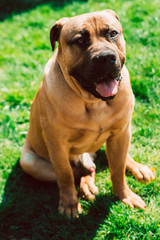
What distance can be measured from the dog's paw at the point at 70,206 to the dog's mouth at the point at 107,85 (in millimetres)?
1001

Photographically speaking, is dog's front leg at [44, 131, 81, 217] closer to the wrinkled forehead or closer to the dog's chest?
the dog's chest

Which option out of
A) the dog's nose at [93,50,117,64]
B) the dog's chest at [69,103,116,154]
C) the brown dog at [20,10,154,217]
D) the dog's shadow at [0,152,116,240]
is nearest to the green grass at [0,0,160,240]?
the dog's shadow at [0,152,116,240]

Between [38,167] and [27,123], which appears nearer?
[38,167]

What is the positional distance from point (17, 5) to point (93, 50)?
13.5 feet

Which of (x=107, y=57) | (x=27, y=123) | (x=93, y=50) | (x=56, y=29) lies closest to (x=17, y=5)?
(x=27, y=123)

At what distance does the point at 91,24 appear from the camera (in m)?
1.98

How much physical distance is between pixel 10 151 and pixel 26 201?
0.60 meters

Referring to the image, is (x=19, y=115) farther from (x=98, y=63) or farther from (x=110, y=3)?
(x=110, y=3)

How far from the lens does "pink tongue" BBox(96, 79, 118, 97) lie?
6.45ft

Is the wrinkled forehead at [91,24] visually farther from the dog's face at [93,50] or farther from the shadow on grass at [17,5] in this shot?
the shadow on grass at [17,5]

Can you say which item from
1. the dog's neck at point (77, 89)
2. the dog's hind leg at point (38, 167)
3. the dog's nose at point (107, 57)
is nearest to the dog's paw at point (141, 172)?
the dog's hind leg at point (38, 167)

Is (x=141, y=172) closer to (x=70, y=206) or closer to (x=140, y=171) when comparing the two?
(x=140, y=171)

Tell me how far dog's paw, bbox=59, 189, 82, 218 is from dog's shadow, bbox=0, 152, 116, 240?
0.06 metres

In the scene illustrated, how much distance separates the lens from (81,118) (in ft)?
7.05
